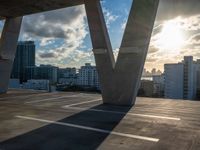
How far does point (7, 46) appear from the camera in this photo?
21.3 meters

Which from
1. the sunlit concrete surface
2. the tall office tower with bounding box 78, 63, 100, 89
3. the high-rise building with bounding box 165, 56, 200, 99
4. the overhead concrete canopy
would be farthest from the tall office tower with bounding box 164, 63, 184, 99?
the sunlit concrete surface

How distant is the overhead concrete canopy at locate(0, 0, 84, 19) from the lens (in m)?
16.8

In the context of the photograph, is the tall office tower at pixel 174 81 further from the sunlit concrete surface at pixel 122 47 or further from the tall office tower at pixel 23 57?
Result: the sunlit concrete surface at pixel 122 47

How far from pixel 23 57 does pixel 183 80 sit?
176 ft

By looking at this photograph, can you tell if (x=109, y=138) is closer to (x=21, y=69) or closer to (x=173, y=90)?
(x=173, y=90)

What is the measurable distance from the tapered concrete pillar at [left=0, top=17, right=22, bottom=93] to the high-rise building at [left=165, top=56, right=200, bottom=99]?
5500cm

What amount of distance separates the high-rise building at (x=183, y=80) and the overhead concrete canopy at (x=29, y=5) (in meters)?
55.9

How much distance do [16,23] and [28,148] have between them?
18.3 metres

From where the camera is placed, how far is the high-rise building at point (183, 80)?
216 ft

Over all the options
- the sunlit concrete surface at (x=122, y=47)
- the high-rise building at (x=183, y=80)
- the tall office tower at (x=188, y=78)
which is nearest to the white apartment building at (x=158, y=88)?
the high-rise building at (x=183, y=80)

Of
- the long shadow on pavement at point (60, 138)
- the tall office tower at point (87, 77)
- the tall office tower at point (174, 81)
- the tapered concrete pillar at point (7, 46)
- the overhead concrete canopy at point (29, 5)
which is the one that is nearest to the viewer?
the long shadow on pavement at point (60, 138)

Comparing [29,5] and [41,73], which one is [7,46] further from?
[41,73]

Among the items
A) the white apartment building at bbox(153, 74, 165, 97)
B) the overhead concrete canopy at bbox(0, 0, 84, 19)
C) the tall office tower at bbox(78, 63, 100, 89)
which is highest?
the overhead concrete canopy at bbox(0, 0, 84, 19)

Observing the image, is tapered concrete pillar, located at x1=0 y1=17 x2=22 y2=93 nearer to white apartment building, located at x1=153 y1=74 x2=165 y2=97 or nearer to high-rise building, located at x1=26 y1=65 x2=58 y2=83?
white apartment building, located at x1=153 y1=74 x2=165 y2=97
